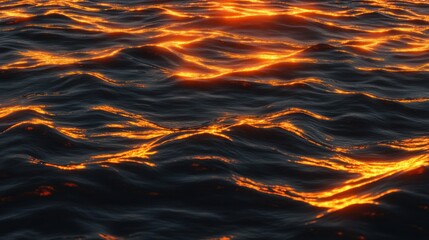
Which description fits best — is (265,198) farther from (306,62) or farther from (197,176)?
(306,62)

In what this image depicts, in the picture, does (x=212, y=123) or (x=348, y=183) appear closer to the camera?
(x=348, y=183)

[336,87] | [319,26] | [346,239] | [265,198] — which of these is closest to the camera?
[346,239]

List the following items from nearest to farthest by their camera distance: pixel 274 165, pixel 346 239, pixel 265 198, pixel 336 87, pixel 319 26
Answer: pixel 346 239 → pixel 265 198 → pixel 274 165 → pixel 336 87 → pixel 319 26

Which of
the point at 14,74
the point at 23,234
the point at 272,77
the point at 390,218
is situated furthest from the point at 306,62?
the point at 23,234

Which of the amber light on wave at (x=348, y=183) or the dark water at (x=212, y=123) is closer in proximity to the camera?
the dark water at (x=212, y=123)

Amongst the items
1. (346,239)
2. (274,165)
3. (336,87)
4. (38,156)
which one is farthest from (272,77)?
(346,239)

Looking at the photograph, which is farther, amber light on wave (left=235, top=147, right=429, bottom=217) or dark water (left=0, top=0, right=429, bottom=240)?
amber light on wave (left=235, top=147, right=429, bottom=217)

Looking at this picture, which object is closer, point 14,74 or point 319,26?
point 14,74
